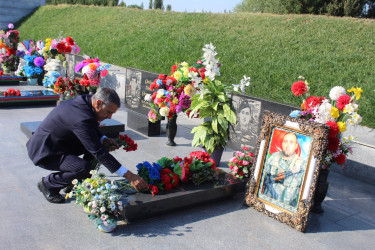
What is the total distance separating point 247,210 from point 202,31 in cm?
1387

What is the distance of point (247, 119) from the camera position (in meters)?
5.73

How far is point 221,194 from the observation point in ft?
15.2

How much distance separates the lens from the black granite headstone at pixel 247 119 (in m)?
5.55

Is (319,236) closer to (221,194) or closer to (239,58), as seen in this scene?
(221,194)

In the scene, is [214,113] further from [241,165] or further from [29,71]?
[29,71]

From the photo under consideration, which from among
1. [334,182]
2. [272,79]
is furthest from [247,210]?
[272,79]

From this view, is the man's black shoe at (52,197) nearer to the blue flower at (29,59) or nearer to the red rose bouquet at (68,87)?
the red rose bouquet at (68,87)

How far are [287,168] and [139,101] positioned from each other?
442cm

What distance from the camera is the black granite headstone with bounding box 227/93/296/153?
18.2ft

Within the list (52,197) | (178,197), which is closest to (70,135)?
(52,197)

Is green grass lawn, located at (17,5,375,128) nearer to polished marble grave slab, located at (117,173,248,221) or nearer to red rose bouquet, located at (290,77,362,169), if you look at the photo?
red rose bouquet, located at (290,77,362,169)

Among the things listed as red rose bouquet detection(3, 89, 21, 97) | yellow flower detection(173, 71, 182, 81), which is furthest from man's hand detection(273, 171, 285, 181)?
red rose bouquet detection(3, 89, 21, 97)

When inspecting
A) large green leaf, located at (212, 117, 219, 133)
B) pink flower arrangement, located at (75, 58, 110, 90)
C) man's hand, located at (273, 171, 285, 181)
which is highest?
pink flower arrangement, located at (75, 58, 110, 90)

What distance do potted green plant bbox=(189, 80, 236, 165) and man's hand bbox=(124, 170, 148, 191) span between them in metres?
1.93
